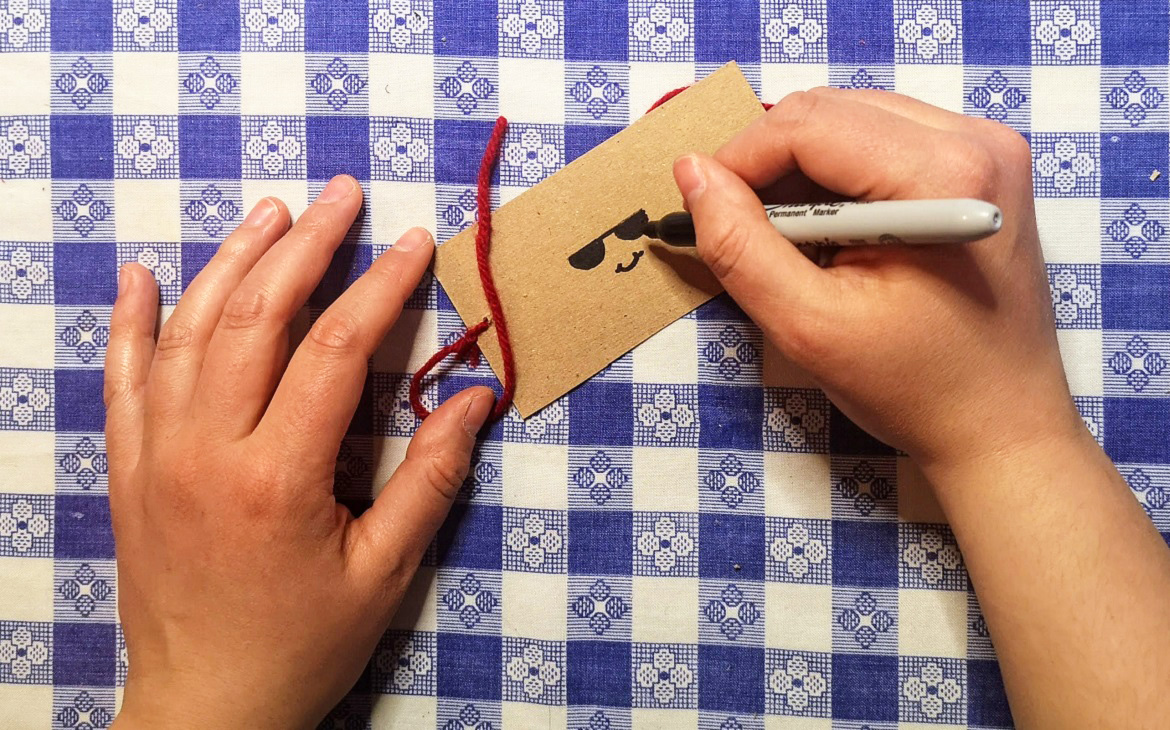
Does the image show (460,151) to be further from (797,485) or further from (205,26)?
(797,485)

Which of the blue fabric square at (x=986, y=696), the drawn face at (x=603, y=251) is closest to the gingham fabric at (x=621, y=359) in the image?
the blue fabric square at (x=986, y=696)

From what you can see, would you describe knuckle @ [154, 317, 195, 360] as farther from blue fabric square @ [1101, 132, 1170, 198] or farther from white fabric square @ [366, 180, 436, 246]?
blue fabric square @ [1101, 132, 1170, 198]

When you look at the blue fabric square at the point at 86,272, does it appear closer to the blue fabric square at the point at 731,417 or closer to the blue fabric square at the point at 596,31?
the blue fabric square at the point at 596,31

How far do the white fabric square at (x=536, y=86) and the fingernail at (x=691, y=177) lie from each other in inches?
8.2

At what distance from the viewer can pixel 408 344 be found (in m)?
0.95

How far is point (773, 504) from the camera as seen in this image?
94 cm

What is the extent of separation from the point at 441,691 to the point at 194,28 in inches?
34.0

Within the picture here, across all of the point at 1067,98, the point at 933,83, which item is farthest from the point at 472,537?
the point at 1067,98

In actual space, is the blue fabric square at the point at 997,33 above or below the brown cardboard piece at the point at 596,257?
above

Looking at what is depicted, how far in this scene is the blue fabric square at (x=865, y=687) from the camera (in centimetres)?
93

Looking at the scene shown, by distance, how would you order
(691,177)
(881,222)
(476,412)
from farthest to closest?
(476,412) → (691,177) → (881,222)

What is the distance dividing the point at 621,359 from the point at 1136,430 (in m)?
0.62

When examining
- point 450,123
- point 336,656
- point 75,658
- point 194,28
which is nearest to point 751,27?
point 450,123

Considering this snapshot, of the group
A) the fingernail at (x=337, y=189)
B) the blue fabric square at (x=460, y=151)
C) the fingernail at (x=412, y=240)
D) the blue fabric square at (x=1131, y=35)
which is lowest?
the fingernail at (x=412, y=240)
